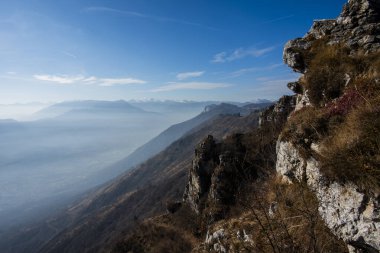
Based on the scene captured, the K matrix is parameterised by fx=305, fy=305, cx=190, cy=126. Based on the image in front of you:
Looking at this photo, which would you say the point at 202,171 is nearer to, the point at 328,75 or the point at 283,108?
the point at 283,108

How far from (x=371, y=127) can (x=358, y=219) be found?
275cm

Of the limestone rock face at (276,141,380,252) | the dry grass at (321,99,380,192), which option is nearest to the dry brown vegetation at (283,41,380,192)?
the dry grass at (321,99,380,192)

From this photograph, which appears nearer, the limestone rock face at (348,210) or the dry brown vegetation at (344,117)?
the limestone rock face at (348,210)

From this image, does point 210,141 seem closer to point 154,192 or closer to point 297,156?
point 297,156

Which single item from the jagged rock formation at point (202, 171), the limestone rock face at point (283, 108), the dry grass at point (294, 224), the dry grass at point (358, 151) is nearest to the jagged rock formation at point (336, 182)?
the dry grass at point (358, 151)

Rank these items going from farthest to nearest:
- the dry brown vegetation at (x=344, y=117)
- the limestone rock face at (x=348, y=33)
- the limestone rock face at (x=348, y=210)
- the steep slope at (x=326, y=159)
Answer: the limestone rock face at (x=348, y=33) < the dry brown vegetation at (x=344, y=117) < the steep slope at (x=326, y=159) < the limestone rock face at (x=348, y=210)

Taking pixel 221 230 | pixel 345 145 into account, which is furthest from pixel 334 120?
pixel 221 230

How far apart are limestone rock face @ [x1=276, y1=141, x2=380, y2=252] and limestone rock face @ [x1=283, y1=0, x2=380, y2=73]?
8.76 metres

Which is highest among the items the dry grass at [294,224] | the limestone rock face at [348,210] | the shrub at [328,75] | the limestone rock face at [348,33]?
the limestone rock face at [348,33]

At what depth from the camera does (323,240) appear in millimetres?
9906

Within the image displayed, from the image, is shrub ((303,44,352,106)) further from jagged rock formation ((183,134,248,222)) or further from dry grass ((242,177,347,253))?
jagged rock formation ((183,134,248,222))

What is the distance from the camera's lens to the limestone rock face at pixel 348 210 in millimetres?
8195

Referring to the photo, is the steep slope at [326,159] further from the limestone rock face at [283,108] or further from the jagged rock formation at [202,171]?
the jagged rock formation at [202,171]

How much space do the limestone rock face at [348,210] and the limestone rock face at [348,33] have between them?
28.7 feet
